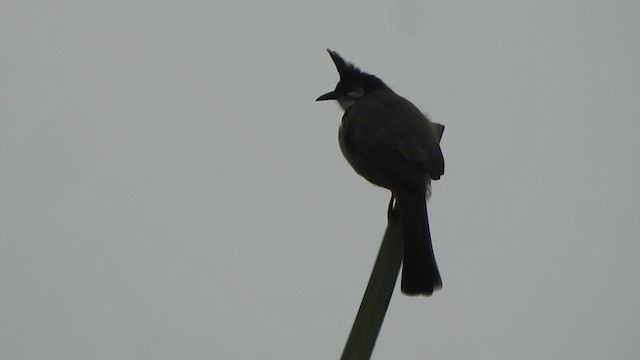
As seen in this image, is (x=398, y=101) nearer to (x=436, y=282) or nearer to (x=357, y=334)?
(x=436, y=282)

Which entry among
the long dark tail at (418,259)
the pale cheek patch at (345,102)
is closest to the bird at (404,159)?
the long dark tail at (418,259)

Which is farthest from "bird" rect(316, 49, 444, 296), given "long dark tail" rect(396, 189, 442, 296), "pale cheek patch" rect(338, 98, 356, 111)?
"pale cheek patch" rect(338, 98, 356, 111)

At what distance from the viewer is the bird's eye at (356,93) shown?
5.53 m

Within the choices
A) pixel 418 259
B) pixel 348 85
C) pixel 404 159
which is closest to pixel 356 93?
pixel 348 85

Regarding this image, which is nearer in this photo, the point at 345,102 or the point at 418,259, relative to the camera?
the point at 418,259

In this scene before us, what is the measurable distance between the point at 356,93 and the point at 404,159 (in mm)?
1410

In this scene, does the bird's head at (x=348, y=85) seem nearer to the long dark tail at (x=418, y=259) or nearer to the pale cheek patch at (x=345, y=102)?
the pale cheek patch at (x=345, y=102)

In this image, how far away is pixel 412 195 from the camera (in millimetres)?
4008

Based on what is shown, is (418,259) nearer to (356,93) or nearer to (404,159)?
(404,159)

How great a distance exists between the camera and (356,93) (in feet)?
18.2

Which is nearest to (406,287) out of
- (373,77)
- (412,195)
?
(412,195)

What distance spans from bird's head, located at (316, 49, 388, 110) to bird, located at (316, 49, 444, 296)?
0.15 m

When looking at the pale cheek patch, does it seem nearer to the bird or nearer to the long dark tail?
the bird

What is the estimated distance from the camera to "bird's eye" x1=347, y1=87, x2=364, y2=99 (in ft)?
18.1
